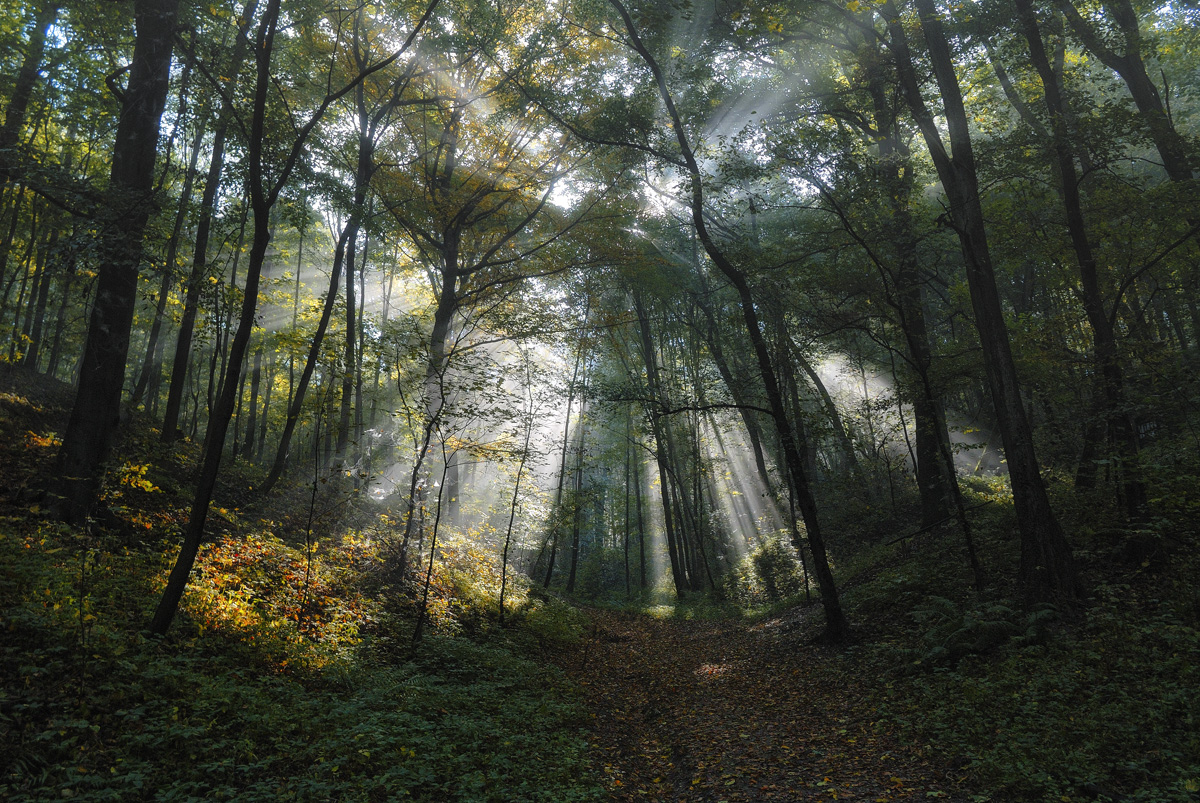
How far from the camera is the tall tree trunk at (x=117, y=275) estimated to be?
20.5ft

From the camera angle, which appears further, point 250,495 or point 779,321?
point 779,321

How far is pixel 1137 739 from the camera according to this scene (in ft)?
13.5

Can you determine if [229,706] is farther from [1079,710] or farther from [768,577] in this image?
[768,577]

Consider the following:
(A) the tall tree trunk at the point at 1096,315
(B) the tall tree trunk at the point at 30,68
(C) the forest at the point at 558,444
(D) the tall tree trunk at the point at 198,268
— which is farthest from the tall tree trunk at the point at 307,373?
(A) the tall tree trunk at the point at 1096,315

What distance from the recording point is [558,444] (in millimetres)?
14352

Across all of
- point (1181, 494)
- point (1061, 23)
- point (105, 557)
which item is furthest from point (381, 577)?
point (1061, 23)

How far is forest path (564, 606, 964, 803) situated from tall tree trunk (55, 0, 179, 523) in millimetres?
6508

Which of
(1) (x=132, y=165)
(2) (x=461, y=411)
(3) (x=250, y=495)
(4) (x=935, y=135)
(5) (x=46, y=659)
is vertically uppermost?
(4) (x=935, y=135)

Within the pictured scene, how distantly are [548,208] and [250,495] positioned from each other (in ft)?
33.1

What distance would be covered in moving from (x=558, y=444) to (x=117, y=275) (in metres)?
9.43

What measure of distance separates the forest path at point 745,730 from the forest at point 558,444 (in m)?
0.06

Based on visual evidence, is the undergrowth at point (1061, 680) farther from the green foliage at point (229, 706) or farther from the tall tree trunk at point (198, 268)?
the tall tree trunk at point (198, 268)

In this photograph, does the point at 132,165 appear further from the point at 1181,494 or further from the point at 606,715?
Result: the point at 1181,494

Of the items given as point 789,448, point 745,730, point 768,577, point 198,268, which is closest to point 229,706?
point 745,730
